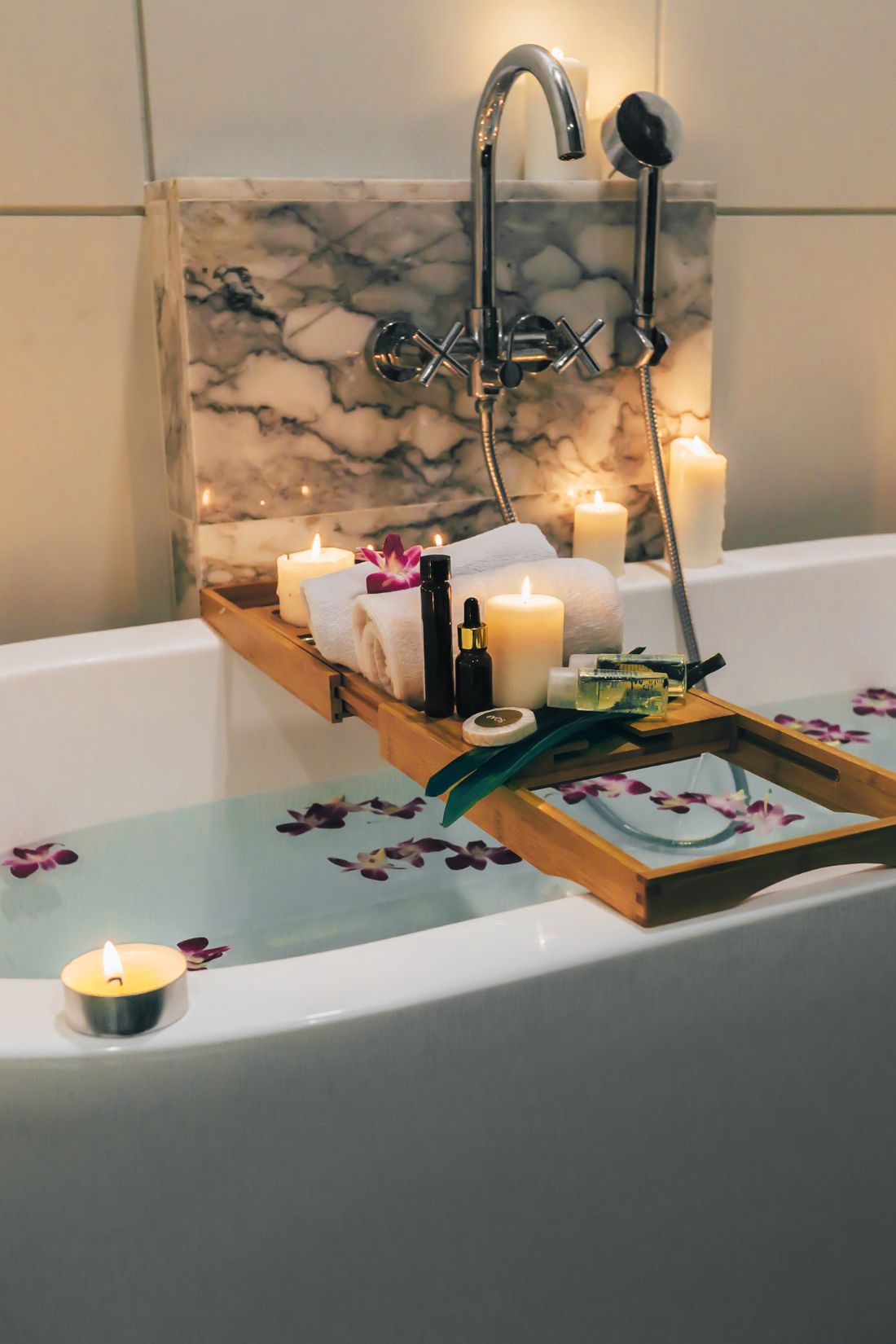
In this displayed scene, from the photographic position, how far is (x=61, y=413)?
167 cm

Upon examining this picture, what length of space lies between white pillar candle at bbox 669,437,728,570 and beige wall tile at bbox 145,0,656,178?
1.71ft

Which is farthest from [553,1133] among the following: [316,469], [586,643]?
[316,469]

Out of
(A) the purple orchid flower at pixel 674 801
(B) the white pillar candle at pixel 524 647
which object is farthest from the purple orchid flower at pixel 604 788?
(B) the white pillar candle at pixel 524 647

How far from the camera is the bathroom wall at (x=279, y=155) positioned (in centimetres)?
159

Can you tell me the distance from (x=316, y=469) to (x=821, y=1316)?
1174 millimetres

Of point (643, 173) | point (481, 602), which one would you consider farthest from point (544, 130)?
point (481, 602)

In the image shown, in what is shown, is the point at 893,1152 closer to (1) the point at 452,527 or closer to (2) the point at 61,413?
(1) the point at 452,527

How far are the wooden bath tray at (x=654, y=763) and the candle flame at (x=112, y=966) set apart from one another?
0.33m

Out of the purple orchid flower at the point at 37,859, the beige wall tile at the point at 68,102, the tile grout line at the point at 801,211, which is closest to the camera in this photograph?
the purple orchid flower at the point at 37,859

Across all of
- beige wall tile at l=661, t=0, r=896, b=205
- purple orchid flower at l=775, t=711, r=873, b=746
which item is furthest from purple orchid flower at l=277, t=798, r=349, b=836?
beige wall tile at l=661, t=0, r=896, b=205

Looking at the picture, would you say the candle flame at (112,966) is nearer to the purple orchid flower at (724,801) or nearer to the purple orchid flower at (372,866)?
the purple orchid flower at (372,866)

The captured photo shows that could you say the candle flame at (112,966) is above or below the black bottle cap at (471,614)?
below

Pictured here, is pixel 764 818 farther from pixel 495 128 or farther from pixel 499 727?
pixel 495 128

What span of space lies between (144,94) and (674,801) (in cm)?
116
